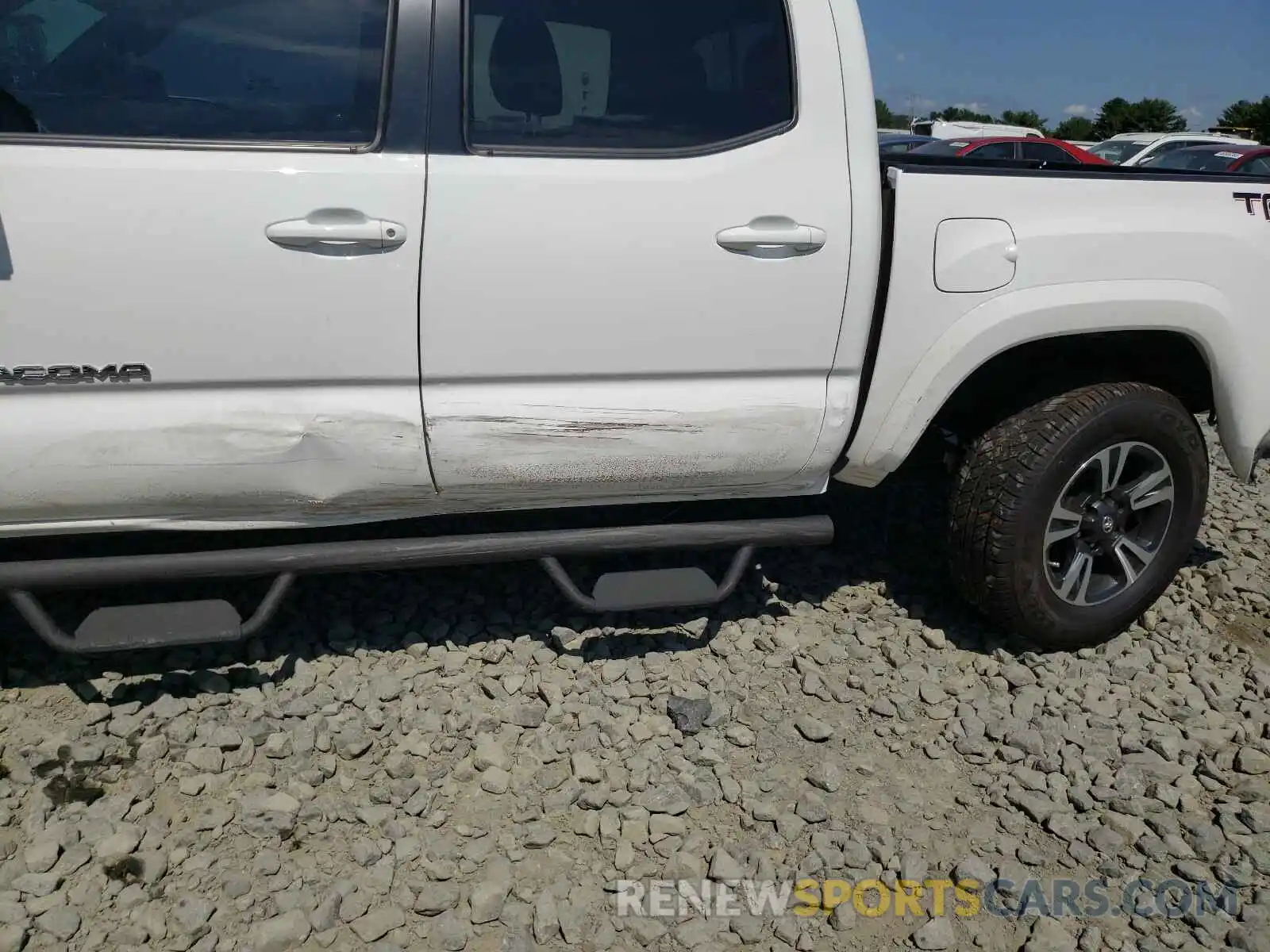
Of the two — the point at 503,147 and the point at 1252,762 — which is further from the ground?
the point at 503,147

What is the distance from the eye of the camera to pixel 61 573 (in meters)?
2.37

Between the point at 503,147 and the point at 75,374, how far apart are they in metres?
1.08

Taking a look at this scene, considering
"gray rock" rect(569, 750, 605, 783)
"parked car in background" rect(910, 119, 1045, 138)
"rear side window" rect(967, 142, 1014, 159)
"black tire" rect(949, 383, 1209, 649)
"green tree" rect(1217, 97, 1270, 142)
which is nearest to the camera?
"gray rock" rect(569, 750, 605, 783)

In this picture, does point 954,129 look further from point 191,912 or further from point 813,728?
point 191,912

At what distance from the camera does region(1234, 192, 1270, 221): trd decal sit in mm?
2861

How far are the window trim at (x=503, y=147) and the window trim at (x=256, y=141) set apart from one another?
0.27ft

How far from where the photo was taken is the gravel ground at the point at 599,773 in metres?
2.17

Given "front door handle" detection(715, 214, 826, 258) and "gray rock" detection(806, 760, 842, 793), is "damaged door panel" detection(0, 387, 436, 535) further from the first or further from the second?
"gray rock" detection(806, 760, 842, 793)

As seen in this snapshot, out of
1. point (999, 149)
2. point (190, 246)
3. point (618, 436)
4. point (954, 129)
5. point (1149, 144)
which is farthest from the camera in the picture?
point (954, 129)

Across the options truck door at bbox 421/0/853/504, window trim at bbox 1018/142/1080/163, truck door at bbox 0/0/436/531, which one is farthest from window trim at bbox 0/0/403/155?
window trim at bbox 1018/142/1080/163

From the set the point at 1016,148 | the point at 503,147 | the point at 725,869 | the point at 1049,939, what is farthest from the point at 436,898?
the point at 1016,148

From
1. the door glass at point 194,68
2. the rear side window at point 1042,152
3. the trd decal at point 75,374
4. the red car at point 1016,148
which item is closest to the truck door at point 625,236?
the door glass at point 194,68

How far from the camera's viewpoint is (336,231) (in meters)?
2.21

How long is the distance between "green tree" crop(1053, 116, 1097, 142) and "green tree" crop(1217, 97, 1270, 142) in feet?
19.1
